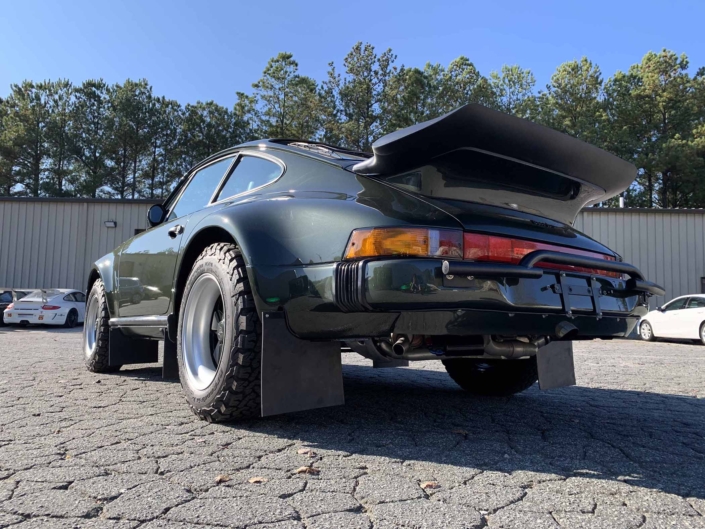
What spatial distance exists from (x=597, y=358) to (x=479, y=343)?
5859mm

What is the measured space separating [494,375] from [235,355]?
215 centimetres

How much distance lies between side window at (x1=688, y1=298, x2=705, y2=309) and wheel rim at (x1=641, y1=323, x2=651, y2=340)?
134 centimetres

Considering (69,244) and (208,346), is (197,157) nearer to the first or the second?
(69,244)

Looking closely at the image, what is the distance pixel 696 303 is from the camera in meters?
12.7

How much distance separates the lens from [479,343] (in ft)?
8.41

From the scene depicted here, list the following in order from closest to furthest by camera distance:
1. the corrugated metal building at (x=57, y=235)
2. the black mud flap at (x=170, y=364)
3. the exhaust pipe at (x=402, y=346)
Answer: the exhaust pipe at (x=402, y=346) → the black mud flap at (x=170, y=364) → the corrugated metal building at (x=57, y=235)

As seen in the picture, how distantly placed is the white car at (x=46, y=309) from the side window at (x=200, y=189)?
12.9 m

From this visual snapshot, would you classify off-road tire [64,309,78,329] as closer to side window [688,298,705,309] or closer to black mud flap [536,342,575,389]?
black mud flap [536,342,575,389]

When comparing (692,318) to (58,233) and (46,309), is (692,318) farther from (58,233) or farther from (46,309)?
(58,233)

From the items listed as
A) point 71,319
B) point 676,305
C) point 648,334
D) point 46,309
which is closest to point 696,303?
point 676,305

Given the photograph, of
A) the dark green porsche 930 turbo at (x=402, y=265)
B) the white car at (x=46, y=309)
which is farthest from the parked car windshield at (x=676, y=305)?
the white car at (x=46, y=309)

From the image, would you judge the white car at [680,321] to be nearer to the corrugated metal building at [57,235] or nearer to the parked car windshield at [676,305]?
the parked car windshield at [676,305]

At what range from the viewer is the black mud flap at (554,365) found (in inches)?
110

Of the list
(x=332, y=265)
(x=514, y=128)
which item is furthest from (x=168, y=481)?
(x=514, y=128)
